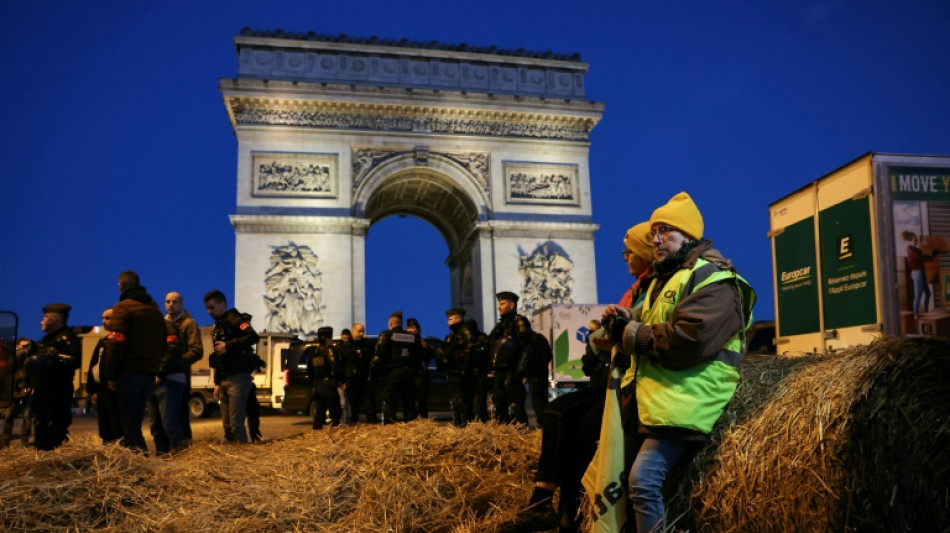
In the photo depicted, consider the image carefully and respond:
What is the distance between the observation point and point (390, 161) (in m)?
24.8

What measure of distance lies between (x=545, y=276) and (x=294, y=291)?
821 cm

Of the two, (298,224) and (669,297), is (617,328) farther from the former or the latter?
(298,224)

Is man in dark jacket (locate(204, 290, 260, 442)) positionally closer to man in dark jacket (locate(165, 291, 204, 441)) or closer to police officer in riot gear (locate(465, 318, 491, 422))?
man in dark jacket (locate(165, 291, 204, 441))

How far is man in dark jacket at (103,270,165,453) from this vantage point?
6320 millimetres

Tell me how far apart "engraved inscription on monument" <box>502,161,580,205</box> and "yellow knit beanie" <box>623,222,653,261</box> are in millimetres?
21624

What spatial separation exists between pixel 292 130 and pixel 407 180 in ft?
14.3

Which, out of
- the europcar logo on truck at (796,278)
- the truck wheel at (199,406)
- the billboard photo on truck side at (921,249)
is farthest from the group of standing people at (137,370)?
the truck wheel at (199,406)

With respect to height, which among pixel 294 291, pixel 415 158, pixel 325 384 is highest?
pixel 415 158

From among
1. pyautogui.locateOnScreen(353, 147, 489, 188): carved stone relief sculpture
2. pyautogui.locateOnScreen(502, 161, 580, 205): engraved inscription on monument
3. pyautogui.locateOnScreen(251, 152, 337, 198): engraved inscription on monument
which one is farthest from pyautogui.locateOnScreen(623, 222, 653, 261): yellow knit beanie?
pyautogui.locateOnScreen(502, 161, 580, 205): engraved inscription on monument

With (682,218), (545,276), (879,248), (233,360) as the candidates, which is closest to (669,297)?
(682,218)

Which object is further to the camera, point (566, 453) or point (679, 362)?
point (566, 453)

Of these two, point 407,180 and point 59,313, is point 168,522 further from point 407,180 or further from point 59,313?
point 407,180

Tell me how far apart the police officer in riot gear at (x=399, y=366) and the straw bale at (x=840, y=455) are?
750 centimetres

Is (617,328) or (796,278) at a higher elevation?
(796,278)
